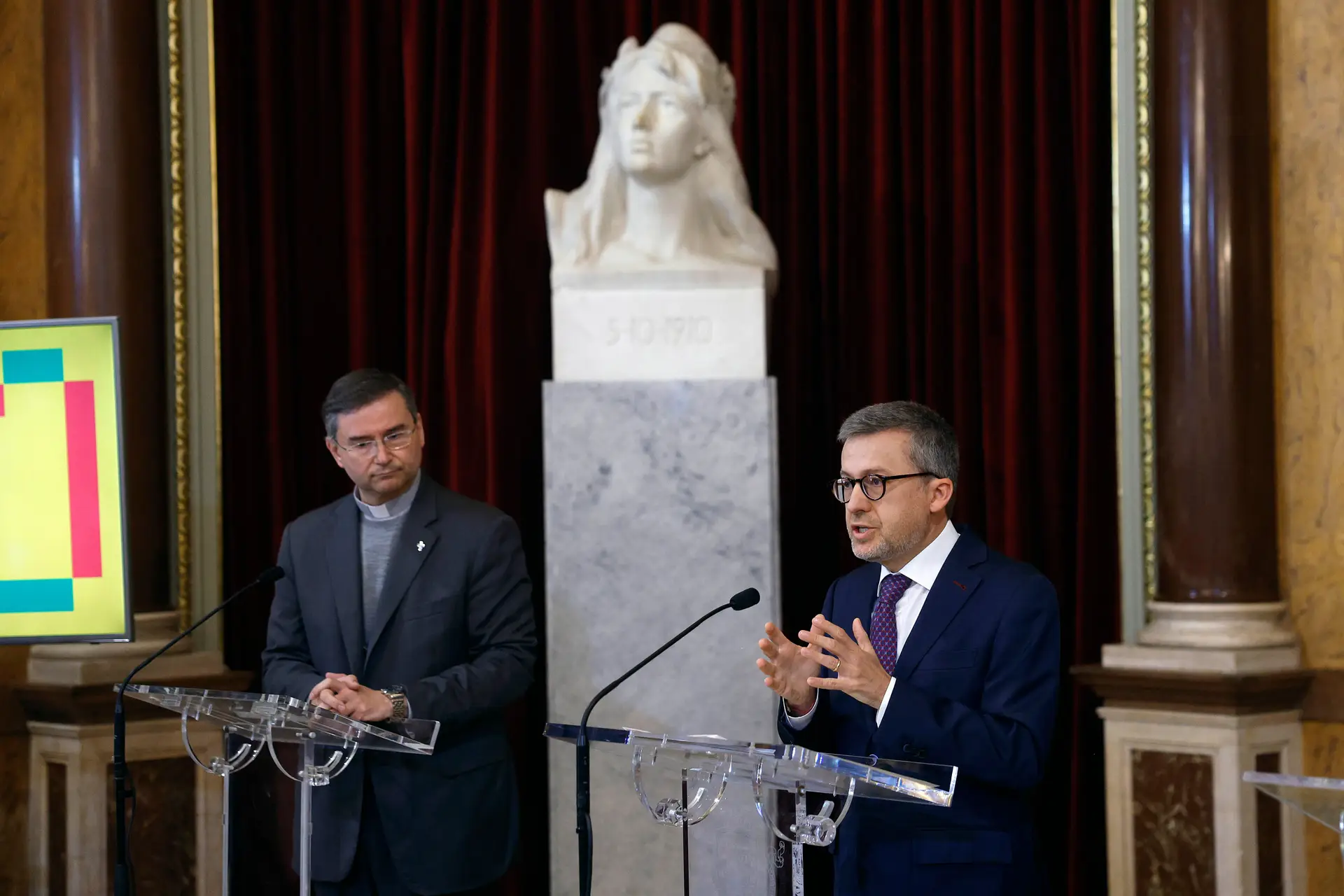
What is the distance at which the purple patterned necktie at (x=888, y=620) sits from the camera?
8.16 ft

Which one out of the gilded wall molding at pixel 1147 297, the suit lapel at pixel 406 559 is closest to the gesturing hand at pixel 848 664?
the suit lapel at pixel 406 559

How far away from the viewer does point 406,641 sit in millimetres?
3098

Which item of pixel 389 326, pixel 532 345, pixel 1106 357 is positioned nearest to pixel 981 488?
pixel 1106 357

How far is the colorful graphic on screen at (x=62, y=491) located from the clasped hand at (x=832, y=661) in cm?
178

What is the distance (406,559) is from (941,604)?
1175 millimetres

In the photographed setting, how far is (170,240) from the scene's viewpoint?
4.17 metres

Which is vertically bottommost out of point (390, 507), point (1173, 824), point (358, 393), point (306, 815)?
point (1173, 824)

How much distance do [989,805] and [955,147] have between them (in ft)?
8.02

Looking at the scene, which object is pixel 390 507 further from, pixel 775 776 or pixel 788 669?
pixel 775 776

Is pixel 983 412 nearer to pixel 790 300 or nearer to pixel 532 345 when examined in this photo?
pixel 790 300

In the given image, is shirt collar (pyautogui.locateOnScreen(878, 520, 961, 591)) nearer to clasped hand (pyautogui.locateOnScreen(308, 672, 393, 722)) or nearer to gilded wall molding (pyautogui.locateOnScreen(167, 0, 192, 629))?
clasped hand (pyautogui.locateOnScreen(308, 672, 393, 722))

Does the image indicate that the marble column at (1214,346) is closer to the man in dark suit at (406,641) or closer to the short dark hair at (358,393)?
the man in dark suit at (406,641)

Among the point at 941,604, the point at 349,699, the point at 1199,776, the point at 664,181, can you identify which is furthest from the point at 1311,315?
the point at 349,699

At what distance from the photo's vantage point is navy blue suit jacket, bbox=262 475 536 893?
2990 mm
